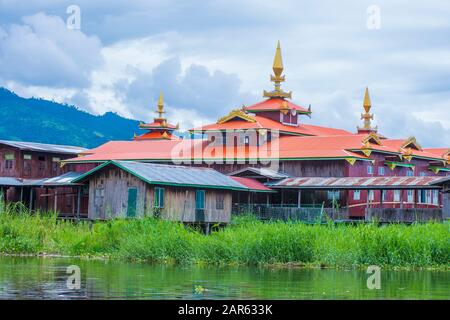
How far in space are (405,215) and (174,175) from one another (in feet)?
33.3

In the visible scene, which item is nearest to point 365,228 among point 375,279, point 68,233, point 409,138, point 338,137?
point 375,279

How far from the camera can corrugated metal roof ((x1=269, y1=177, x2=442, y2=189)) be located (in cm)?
4297

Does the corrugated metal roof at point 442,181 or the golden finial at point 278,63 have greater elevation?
the golden finial at point 278,63

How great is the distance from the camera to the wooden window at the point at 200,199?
42312 mm

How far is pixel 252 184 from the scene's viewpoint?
47125mm

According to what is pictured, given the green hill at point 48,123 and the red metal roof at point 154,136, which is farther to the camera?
the green hill at point 48,123

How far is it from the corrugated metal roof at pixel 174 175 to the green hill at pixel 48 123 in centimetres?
6974

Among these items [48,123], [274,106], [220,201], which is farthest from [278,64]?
[48,123]

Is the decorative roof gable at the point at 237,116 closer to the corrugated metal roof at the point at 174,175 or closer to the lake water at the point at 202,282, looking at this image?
the corrugated metal roof at the point at 174,175

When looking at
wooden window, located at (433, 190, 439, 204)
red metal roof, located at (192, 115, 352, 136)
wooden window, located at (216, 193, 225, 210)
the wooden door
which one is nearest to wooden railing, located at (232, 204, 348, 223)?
wooden window, located at (216, 193, 225, 210)

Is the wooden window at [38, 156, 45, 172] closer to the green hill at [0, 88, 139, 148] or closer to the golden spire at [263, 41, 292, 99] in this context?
the golden spire at [263, 41, 292, 99]

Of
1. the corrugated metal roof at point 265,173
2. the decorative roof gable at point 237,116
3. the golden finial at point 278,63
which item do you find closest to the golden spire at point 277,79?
the golden finial at point 278,63

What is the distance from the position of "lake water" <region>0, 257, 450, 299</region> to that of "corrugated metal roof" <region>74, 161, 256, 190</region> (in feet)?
37.3

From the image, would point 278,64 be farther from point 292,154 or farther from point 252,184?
point 252,184
